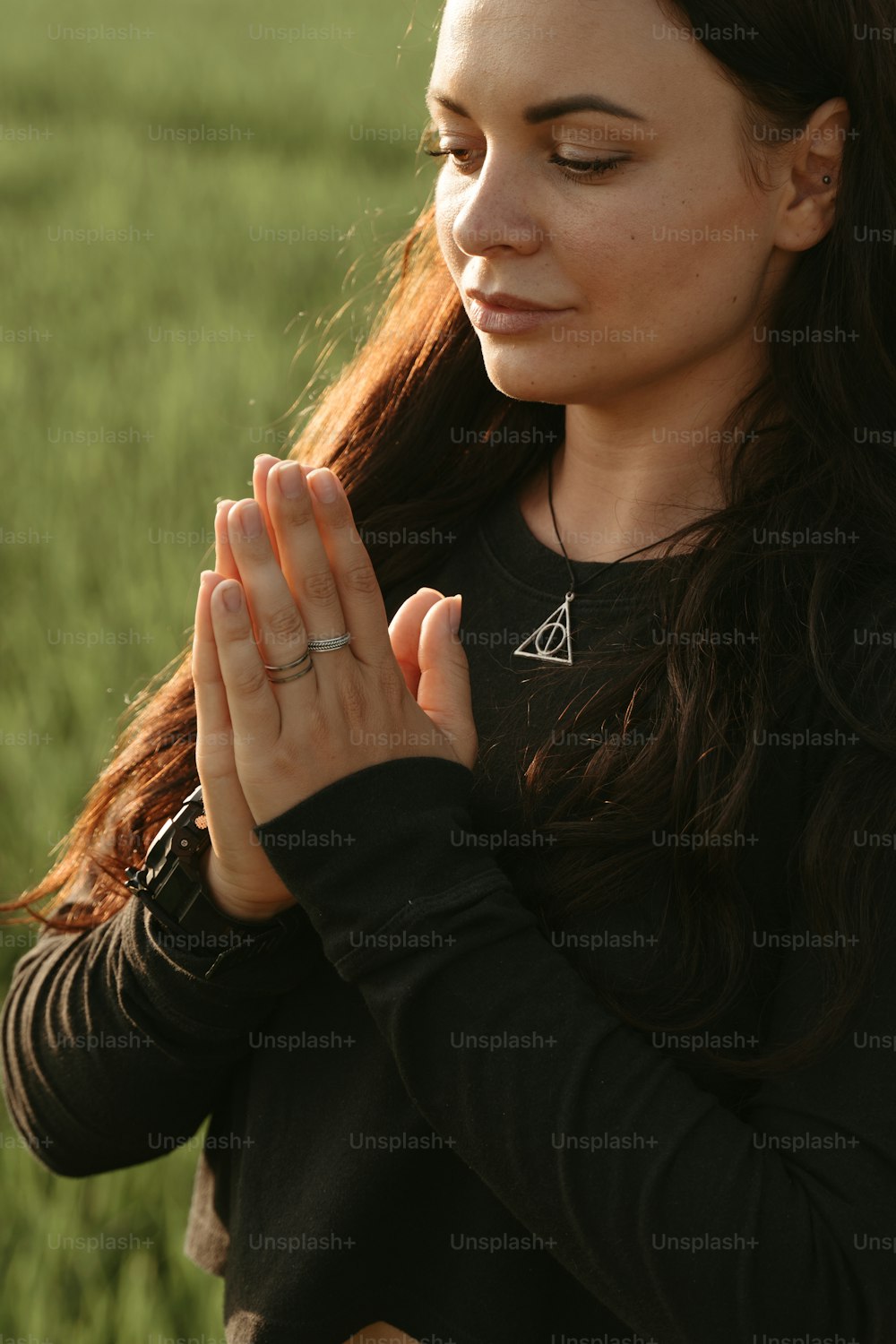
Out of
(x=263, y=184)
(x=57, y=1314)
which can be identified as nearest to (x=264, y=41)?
(x=263, y=184)

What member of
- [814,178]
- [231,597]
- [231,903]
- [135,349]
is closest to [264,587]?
[231,597]

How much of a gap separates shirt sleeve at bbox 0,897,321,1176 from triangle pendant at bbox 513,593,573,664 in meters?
0.33

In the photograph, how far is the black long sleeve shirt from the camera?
1.25m

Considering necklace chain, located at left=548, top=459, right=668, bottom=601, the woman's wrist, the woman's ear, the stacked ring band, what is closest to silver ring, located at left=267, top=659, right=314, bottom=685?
the stacked ring band

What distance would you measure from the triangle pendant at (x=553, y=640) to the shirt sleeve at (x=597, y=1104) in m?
0.26

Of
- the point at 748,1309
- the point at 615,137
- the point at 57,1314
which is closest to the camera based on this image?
the point at 748,1309

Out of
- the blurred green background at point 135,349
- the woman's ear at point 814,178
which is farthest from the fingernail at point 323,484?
the blurred green background at point 135,349

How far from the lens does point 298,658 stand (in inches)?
53.2

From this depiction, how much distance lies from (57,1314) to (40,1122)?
1.12 meters

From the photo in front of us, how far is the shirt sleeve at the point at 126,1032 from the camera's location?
1.52m

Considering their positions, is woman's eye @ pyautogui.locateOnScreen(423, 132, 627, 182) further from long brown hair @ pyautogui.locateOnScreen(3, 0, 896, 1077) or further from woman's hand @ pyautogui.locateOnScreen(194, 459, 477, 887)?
woman's hand @ pyautogui.locateOnScreen(194, 459, 477, 887)

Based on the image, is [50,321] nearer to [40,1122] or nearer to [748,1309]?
[40,1122]

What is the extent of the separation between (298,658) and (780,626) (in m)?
0.42

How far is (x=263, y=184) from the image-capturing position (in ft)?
26.4
